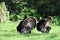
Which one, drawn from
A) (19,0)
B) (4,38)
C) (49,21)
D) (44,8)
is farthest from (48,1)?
(4,38)

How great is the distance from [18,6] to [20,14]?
23.3 inches

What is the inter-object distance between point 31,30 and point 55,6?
220 inches

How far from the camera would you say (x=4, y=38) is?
553 cm

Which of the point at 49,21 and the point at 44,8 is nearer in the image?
the point at 49,21

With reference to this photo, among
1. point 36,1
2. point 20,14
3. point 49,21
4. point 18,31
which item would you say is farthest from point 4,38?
point 36,1

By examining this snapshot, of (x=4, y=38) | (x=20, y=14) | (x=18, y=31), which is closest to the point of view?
(x=4, y=38)

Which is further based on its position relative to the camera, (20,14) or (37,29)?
(20,14)

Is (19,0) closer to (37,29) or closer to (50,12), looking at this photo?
(50,12)

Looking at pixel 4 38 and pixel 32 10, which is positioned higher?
pixel 4 38

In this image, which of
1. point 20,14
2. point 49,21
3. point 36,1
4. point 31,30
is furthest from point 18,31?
point 36,1

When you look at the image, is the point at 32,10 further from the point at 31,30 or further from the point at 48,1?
the point at 31,30

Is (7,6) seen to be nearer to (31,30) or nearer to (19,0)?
(19,0)

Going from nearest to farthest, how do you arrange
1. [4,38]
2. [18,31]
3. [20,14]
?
1. [4,38]
2. [18,31]
3. [20,14]

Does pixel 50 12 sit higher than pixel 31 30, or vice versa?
pixel 31 30
